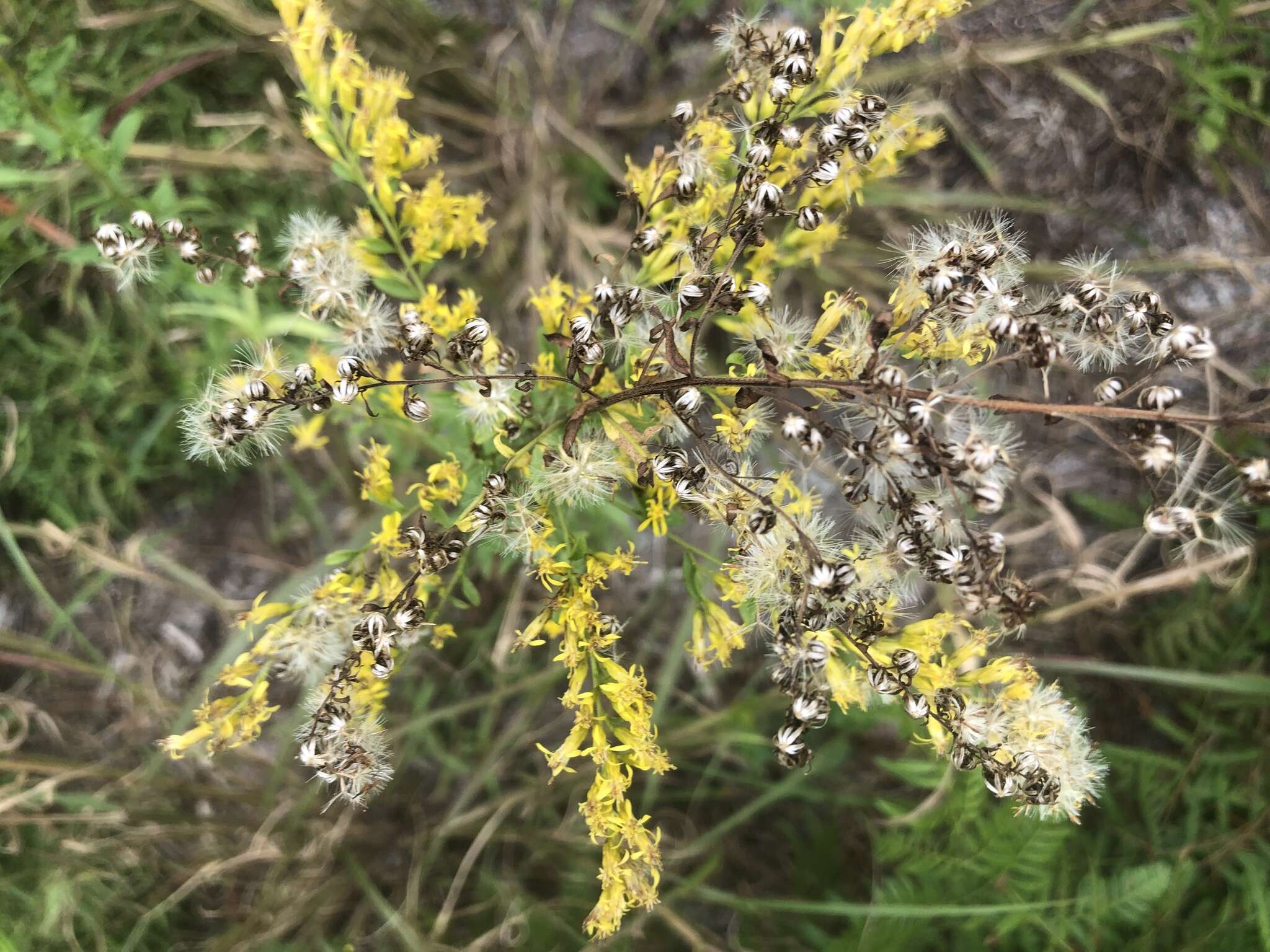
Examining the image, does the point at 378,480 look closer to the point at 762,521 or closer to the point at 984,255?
the point at 762,521

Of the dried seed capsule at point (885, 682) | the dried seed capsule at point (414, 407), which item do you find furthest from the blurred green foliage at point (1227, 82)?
the dried seed capsule at point (414, 407)

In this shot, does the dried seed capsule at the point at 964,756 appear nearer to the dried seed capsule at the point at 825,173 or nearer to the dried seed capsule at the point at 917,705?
the dried seed capsule at the point at 917,705

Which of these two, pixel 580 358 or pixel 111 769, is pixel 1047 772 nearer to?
pixel 580 358

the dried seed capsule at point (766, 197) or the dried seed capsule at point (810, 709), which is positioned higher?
the dried seed capsule at point (766, 197)

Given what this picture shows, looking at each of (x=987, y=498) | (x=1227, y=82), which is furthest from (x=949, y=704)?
(x=1227, y=82)

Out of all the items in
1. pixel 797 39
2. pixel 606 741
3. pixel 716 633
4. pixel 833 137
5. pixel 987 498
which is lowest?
pixel 606 741

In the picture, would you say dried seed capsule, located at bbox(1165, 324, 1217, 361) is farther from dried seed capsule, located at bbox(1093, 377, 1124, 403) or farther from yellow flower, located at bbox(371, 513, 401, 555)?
yellow flower, located at bbox(371, 513, 401, 555)

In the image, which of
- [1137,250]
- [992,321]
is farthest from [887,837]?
[1137,250]

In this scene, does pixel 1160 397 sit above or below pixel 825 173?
below
